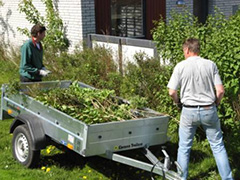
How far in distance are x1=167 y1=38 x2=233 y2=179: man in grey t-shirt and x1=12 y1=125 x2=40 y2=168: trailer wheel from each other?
2.04m

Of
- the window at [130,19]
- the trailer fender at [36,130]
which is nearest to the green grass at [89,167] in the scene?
the trailer fender at [36,130]

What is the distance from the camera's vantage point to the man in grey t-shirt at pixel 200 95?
219 inches

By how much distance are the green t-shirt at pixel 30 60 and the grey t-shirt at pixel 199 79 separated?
281 centimetres

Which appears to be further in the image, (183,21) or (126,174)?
(183,21)

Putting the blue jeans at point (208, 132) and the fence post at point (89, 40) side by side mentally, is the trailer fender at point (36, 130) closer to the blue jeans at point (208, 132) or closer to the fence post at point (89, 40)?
the blue jeans at point (208, 132)

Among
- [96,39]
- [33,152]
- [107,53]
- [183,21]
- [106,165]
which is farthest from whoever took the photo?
[96,39]

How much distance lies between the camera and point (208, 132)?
5711 millimetres

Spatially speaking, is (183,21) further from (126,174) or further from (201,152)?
(126,174)

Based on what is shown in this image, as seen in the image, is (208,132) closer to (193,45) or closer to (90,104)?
(193,45)

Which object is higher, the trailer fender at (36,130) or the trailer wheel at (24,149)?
the trailer fender at (36,130)

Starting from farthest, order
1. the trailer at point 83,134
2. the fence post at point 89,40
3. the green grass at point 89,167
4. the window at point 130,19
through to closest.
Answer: the window at point 130,19
the fence post at point 89,40
the green grass at point 89,167
the trailer at point 83,134

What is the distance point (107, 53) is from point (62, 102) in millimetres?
4240

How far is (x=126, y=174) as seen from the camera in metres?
6.55

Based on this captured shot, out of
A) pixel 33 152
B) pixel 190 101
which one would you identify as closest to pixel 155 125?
pixel 190 101
